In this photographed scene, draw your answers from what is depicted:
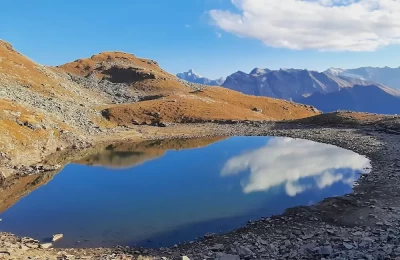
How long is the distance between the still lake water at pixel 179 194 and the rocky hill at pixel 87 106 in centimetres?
735

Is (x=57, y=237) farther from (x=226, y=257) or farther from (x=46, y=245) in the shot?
(x=226, y=257)

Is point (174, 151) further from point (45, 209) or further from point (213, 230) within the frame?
point (213, 230)

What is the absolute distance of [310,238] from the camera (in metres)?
22.7

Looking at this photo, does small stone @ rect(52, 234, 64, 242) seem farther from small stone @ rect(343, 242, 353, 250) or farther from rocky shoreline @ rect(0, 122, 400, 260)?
small stone @ rect(343, 242, 353, 250)

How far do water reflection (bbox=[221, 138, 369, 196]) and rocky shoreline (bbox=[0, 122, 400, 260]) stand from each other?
5232 mm

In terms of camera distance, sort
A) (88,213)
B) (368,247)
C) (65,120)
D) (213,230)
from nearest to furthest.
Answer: (368,247) → (213,230) → (88,213) → (65,120)

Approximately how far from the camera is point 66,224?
92.6 ft

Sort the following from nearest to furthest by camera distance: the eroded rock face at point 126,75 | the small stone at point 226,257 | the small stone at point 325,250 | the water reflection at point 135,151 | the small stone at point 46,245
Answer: the small stone at point 325,250 → the small stone at point 226,257 → the small stone at point 46,245 → the water reflection at point 135,151 → the eroded rock face at point 126,75

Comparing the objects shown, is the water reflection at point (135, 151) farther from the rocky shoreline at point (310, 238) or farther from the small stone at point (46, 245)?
the rocky shoreline at point (310, 238)

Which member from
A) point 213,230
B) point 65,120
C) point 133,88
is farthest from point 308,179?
point 133,88

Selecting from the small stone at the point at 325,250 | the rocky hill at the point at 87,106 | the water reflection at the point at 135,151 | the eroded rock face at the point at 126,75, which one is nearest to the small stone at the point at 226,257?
the small stone at the point at 325,250

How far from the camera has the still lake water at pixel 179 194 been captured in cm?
2683

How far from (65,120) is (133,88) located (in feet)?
197

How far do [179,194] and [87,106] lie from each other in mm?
58964
